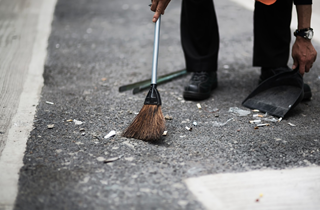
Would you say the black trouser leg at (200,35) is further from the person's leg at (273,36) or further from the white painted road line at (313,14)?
the white painted road line at (313,14)

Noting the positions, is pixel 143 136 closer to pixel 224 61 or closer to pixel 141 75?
pixel 141 75

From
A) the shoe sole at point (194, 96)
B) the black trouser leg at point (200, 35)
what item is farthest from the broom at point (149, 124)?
the black trouser leg at point (200, 35)

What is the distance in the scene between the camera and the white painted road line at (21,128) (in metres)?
1.35

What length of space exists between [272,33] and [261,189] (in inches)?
51.2

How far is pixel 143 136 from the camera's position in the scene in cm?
174

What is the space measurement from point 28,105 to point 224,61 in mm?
1754

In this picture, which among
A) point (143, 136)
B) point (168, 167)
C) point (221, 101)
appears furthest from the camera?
point (221, 101)

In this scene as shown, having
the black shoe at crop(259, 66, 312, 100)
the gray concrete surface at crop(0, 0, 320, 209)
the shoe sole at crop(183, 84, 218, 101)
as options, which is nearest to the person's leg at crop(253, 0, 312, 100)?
the black shoe at crop(259, 66, 312, 100)

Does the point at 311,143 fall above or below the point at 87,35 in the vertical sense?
below

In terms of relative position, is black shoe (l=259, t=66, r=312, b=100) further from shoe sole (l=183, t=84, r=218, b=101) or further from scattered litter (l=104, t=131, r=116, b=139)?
scattered litter (l=104, t=131, r=116, b=139)

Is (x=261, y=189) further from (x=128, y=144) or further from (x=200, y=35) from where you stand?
(x=200, y=35)

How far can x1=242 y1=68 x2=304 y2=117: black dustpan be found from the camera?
81.4 inches

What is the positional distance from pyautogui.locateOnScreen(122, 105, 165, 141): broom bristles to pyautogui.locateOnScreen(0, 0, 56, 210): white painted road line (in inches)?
20.8

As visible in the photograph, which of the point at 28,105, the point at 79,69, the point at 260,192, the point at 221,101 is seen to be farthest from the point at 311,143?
the point at 79,69
